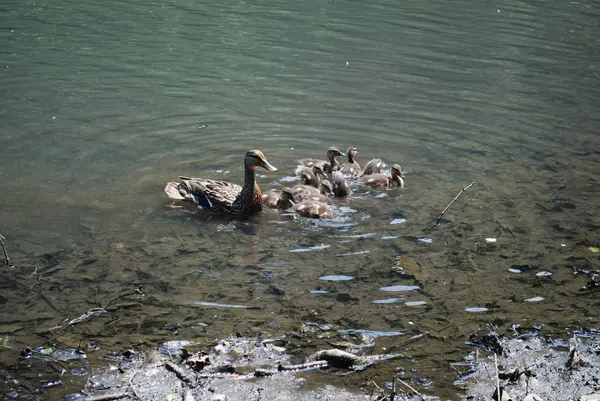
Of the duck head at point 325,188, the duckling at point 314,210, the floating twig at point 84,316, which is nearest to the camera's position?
the floating twig at point 84,316

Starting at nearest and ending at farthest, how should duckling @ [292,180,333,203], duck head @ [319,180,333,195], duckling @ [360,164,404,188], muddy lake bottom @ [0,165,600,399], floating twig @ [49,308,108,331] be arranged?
muddy lake bottom @ [0,165,600,399] < floating twig @ [49,308,108,331] < duckling @ [292,180,333,203] < duck head @ [319,180,333,195] < duckling @ [360,164,404,188]

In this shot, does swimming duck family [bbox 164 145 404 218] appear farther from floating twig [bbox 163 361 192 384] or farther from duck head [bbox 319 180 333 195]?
floating twig [bbox 163 361 192 384]

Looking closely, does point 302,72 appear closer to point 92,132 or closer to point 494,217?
point 92,132

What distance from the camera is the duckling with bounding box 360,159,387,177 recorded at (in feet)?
30.0

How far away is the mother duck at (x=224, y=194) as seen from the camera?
798 cm

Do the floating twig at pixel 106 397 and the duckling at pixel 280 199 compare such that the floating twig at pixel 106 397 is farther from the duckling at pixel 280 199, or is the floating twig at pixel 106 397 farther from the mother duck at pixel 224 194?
the duckling at pixel 280 199

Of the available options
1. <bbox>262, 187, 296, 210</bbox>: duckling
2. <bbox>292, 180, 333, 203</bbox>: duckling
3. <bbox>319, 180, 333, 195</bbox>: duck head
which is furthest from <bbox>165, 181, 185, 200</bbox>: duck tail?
<bbox>319, 180, 333, 195</bbox>: duck head

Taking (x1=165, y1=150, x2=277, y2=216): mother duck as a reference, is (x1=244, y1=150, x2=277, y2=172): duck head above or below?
above

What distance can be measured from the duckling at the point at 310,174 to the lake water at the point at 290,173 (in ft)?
0.87

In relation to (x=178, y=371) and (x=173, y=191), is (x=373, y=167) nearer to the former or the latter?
(x=173, y=191)

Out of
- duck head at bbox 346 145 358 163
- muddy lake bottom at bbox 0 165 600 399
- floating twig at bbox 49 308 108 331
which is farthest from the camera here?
duck head at bbox 346 145 358 163

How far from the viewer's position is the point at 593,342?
17.3ft

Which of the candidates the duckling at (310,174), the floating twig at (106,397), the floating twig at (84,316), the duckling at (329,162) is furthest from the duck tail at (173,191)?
the floating twig at (106,397)

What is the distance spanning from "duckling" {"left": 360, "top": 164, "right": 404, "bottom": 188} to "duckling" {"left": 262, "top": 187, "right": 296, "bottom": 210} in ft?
3.72
